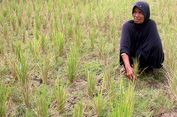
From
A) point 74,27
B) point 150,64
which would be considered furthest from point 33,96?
point 74,27

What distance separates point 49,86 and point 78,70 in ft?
1.66

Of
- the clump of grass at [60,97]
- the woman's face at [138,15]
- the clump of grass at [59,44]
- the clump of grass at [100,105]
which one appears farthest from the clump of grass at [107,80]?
the clump of grass at [59,44]

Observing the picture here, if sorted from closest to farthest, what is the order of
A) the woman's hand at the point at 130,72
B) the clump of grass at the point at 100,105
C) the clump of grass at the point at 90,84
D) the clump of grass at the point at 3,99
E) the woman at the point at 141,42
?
the clump of grass at the point at 3,99, the clump of grass at the point at 100,105, the clump of grass at the point at 90,84, the woman's hand at the point at 130,72, the woman at the point at 141,42

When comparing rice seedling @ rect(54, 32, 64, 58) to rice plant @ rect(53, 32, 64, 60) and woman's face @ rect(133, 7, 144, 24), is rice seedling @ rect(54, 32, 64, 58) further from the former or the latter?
woman's face @ rect(133, 7, 144, 24)

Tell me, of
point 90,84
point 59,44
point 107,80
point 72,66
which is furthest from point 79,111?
point 59,44

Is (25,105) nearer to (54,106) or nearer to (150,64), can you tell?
(54,106)

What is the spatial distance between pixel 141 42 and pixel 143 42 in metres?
0.03

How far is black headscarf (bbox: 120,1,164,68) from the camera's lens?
391cm

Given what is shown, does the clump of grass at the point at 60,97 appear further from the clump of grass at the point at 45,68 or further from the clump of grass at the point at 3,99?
the clump of grass at the point at 45,68

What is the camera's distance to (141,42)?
409 centimetres


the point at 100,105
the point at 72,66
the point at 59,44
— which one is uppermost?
the point at 59,44

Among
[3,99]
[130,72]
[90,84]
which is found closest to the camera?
[3,99]

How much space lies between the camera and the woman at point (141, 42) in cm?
388

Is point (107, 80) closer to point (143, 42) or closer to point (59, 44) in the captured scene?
point (143, 42)
